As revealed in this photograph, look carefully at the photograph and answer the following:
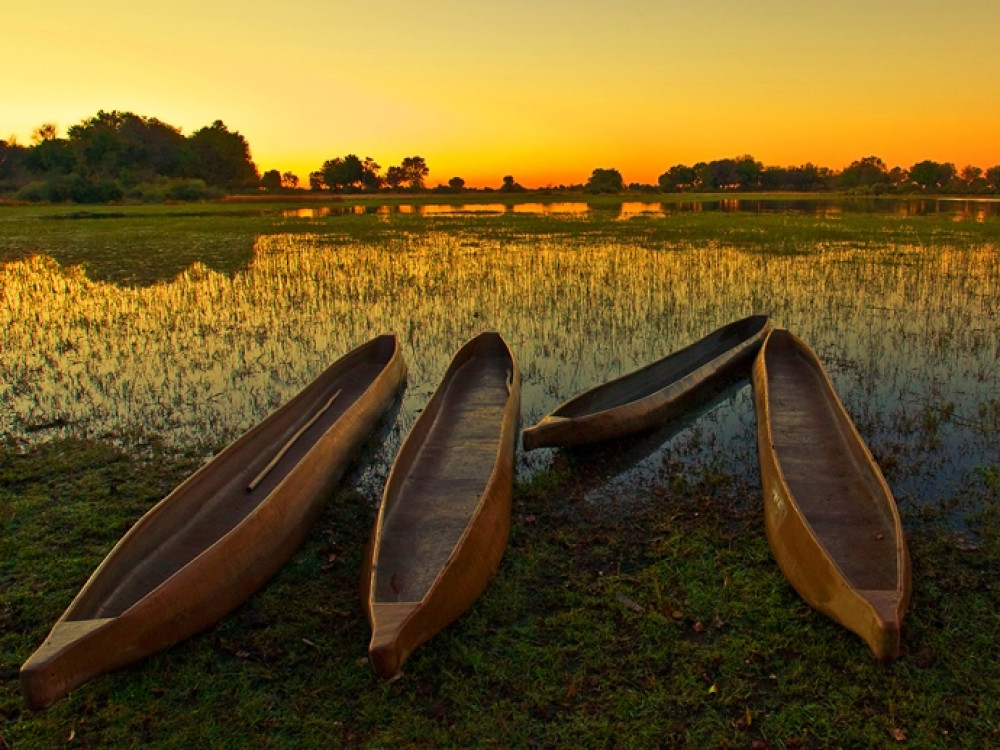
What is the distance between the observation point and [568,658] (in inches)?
145

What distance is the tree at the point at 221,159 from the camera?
261 feet

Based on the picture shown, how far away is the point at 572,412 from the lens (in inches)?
260

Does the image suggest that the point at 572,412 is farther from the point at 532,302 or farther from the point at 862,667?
the point at 532,302

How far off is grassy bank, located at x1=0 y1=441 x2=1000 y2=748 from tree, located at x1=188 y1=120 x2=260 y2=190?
276ft

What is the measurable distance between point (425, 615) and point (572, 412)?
344cm

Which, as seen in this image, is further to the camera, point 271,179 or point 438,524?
point 271,179

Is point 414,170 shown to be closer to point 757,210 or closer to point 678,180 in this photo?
point 678,180

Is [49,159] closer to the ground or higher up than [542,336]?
higher up

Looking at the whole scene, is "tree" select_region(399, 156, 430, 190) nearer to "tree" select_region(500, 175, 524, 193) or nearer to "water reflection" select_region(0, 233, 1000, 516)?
"tree" select_region(500, 175, 524, 193)

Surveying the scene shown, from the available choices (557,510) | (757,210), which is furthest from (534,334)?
(757,210)

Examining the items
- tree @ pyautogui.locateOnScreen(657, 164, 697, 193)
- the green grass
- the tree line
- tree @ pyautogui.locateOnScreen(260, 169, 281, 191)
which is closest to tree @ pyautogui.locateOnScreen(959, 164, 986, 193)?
the tree line

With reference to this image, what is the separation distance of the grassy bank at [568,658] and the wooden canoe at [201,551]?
207 mm

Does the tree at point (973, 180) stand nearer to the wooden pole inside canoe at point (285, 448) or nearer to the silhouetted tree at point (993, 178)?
the silhouetted tree at point (993, 178)

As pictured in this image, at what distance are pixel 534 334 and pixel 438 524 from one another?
6.29 metres
